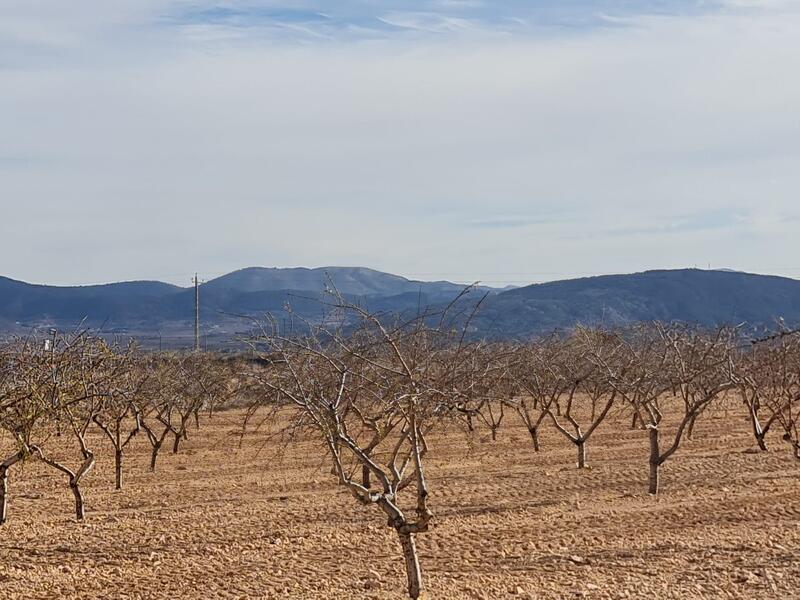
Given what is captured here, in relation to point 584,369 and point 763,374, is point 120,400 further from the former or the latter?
point 584,369

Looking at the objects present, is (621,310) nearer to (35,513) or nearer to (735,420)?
(735,420)

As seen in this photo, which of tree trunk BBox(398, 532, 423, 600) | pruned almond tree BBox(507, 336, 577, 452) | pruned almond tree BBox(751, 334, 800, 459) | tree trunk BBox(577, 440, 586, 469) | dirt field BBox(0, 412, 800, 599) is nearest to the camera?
tree trunk BBox(398, 532, 423, 600)

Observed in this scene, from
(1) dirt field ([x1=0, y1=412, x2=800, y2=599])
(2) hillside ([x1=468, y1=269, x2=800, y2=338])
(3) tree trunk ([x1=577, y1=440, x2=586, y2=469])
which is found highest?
(2) hillside ([x1=468, y1=269, x2=800, y2=338])

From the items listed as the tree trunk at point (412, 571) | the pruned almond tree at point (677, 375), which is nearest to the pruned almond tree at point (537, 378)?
the pruned almond tree at point (677, 375)

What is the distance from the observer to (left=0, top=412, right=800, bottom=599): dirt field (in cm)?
1107

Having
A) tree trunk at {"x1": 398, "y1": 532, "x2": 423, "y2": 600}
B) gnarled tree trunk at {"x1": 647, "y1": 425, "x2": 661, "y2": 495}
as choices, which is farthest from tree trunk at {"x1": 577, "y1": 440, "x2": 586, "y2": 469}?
tree trunk at {"x1": 398, "y1": 532, "x2": 423, "y2": 600}

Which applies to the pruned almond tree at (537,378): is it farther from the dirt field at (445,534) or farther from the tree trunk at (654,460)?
the tree trunk at (654,460)

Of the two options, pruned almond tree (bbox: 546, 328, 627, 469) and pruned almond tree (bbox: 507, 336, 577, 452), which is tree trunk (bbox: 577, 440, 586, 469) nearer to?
pruned almond tree (bbox: 546, 328, 627, 469)

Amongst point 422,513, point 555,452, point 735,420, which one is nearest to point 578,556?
point 422,513

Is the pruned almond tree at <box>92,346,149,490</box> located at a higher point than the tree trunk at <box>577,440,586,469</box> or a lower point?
higher

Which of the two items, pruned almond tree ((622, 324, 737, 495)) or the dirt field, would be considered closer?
the dirt field

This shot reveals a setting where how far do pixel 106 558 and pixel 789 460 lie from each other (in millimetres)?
15168

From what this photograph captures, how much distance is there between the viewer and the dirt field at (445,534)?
11.1 m

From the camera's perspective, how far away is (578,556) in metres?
12.3
